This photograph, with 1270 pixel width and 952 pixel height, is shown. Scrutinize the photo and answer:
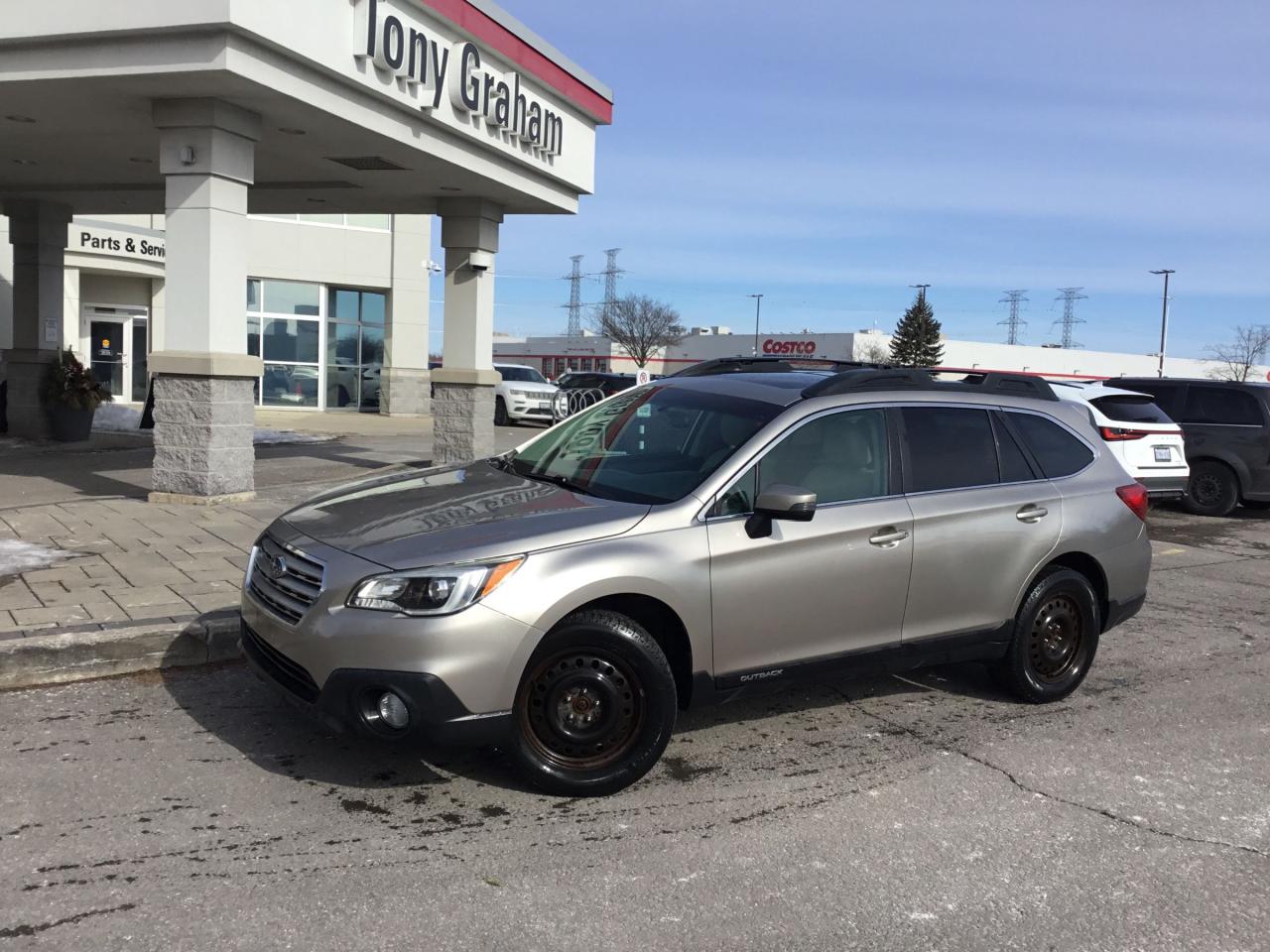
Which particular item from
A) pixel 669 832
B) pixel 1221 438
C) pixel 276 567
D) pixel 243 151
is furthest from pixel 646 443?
pixel 1221 438

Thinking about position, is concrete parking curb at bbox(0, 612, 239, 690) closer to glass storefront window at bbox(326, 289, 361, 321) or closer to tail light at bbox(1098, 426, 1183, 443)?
tail light at bbox(1098, 426, 1183, 443)

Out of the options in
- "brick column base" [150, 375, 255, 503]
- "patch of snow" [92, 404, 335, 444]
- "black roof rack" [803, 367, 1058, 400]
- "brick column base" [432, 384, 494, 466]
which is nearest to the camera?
"black roof rack" [803, 367, 1058, 400]

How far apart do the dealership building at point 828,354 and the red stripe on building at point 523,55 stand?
53.9m

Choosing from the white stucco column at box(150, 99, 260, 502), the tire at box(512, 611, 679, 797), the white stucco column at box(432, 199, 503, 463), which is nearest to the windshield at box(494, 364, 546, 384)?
the white stucco column at box(432, 199, 503, 463)

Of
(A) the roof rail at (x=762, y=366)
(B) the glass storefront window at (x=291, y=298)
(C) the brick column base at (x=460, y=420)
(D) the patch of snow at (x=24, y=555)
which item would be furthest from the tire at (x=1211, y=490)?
(B) the glass storefront window at (x=291, y=298)

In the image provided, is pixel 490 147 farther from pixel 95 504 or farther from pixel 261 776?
pixel 261 776

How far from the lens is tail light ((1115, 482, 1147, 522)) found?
5988 millimetres

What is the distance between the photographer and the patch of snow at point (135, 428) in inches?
720

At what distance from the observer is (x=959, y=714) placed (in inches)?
217

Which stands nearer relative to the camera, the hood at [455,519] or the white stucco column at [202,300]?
the hood at [455,519]

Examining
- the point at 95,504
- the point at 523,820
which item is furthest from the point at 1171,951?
the point at 95,504

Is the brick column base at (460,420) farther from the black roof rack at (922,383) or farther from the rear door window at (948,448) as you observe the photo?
the rear door window at (948,448)

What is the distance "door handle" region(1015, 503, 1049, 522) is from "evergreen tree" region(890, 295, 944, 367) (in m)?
69.8

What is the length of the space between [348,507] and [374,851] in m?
1.60
